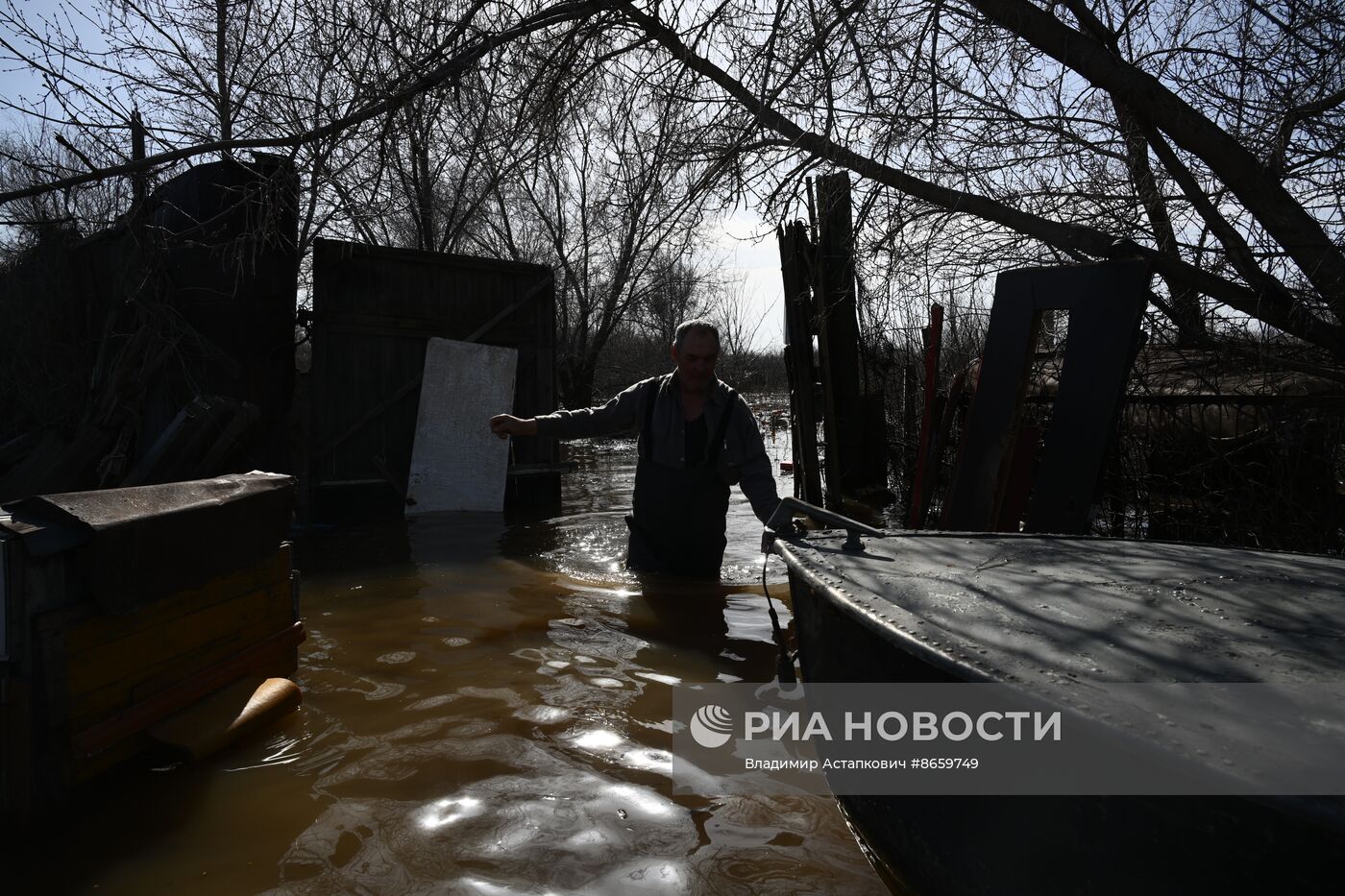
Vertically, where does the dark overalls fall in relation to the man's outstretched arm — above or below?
below

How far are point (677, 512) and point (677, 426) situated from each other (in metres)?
0.54

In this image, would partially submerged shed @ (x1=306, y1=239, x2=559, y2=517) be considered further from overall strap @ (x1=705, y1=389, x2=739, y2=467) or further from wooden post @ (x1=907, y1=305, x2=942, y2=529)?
overall strap @ (x1=705, y1=389, x2=739, y2=467)

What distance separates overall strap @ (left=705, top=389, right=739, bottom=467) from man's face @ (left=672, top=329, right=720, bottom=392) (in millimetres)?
193

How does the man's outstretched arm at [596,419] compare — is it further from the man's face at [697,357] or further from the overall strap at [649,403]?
the man's face at [697,357]

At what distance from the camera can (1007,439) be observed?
496 centimetres

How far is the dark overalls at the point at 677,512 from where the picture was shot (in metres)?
4.88

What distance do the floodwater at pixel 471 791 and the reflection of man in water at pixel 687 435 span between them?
2.12 ft

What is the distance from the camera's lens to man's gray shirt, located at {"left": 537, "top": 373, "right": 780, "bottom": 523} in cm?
477

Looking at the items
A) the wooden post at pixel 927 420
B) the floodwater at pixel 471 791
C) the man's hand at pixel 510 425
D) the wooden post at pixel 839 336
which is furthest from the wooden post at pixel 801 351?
the man's hand at pixel 510 425

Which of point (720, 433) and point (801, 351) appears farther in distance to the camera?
point (801, 351)

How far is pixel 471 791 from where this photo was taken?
265cm

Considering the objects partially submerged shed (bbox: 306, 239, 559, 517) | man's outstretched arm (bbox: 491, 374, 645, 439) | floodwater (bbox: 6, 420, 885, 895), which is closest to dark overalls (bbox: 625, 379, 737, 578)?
man's outstretched arm (bbox: 491, 374, 645, 439)

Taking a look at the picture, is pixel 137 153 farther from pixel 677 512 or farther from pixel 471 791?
pixel 471 791

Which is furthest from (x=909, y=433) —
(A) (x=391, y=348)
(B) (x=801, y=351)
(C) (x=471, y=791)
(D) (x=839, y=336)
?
(C) (x=471, y=791)
